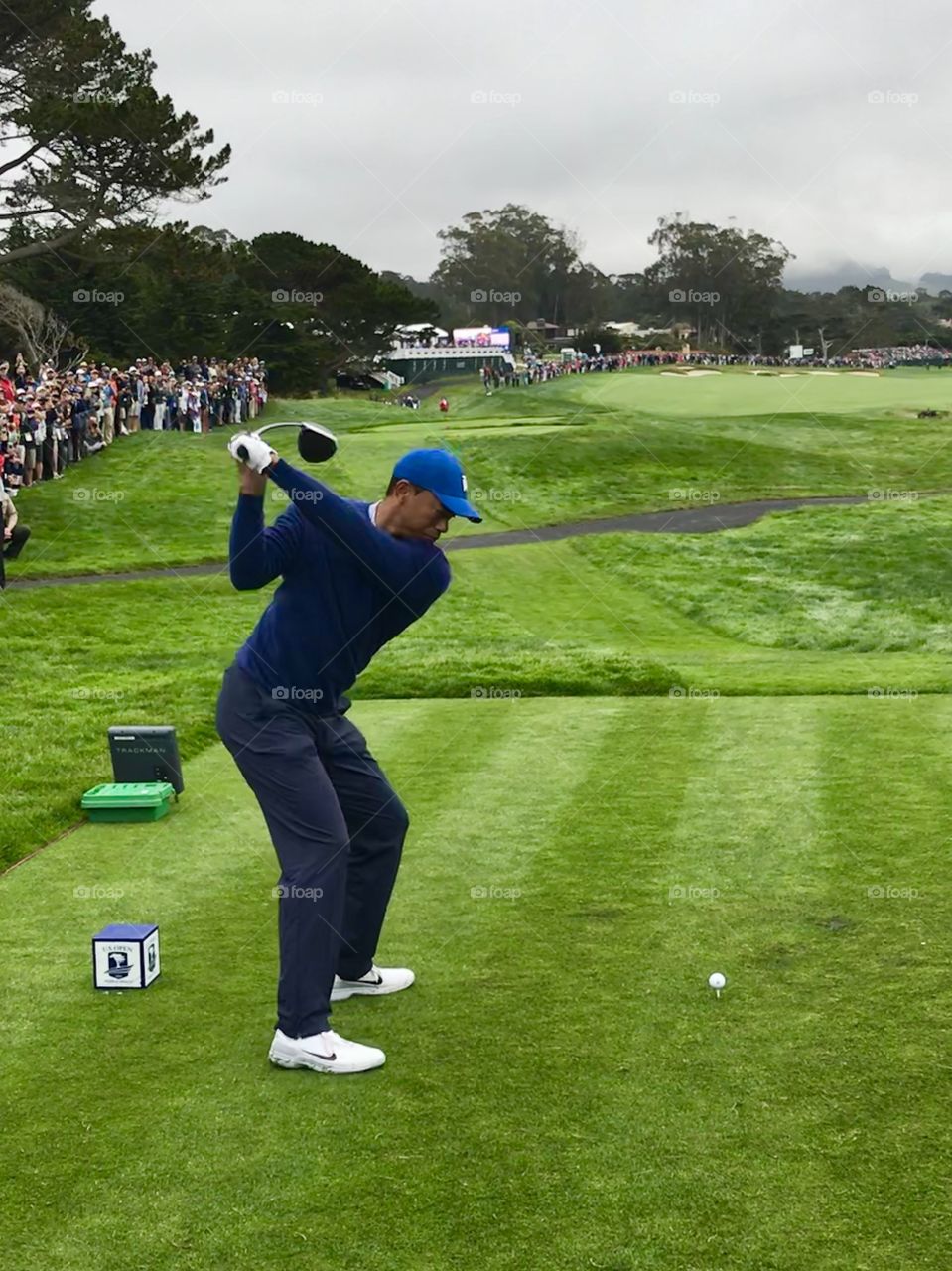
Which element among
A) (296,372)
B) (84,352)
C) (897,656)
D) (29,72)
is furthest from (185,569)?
(296,372)

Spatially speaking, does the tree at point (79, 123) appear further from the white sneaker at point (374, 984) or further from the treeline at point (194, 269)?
the white sneaker at point (374, 984)

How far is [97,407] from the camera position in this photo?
3794 centimetres

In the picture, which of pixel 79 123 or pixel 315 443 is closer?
pixel 315 443

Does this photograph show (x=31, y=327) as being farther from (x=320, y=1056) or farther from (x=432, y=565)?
(x=320, y=1056)

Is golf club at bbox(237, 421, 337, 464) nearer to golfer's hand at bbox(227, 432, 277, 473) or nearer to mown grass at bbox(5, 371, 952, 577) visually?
golfer's hand at bbox(227, 432, 277, 473)

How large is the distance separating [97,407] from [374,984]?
110 ft

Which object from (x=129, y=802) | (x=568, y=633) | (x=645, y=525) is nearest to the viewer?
(x=129, y=802)

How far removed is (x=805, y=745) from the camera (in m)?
11.8

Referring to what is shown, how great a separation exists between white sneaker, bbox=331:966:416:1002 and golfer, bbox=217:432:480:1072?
436mm

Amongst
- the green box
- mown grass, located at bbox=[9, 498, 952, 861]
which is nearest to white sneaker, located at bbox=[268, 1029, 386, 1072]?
mown grass, located at bbox=[9, 498, 952, 861]

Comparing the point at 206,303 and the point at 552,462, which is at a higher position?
the point at 206,303

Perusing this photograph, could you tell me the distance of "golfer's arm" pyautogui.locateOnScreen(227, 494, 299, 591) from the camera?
566 cm

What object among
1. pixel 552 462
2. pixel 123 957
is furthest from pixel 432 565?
pixel 552 462

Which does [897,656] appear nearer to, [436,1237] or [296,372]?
[436,1237]
